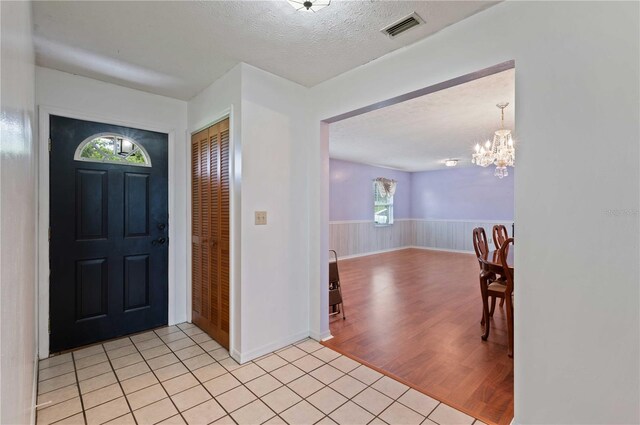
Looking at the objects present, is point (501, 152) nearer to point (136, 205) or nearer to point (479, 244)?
point (479, 244)

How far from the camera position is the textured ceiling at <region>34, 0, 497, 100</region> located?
1683mm

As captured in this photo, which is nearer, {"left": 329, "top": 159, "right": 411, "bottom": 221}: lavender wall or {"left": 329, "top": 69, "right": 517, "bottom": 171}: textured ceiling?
{"left": 329, "top": 69, "right": 517, "bottom": 171}: textured ceiling

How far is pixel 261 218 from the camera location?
2.46 m

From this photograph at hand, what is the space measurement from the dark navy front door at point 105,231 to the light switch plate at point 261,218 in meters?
1.28

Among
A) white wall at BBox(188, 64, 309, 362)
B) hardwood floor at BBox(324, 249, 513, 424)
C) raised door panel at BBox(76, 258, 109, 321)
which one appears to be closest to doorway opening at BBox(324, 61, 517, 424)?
hardwood floor at BBox(324, 249, 513, 424)

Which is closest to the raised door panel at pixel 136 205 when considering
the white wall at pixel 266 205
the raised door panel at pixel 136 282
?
the raised door panel at pixel 136 282

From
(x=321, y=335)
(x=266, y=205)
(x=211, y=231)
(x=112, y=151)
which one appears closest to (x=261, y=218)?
(x=266, y=205)

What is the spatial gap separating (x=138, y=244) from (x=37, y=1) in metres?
1.98

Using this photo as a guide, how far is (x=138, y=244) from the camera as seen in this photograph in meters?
2.88

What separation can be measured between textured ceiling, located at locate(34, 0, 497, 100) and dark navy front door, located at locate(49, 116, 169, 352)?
2.10ft

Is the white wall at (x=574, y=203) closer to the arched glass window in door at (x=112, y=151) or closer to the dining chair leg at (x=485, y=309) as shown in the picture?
the dining chair leg at (x=485, y=309)

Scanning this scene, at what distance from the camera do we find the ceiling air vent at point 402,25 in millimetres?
1756

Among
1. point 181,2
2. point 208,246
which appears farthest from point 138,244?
point 181,2

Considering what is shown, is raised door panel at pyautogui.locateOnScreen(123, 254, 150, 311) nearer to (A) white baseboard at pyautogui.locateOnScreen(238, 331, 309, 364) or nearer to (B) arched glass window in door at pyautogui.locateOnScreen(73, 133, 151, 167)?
(B) arched glass window in door at pyautogui.locateOnScreen(73, 133, 151, 167)
